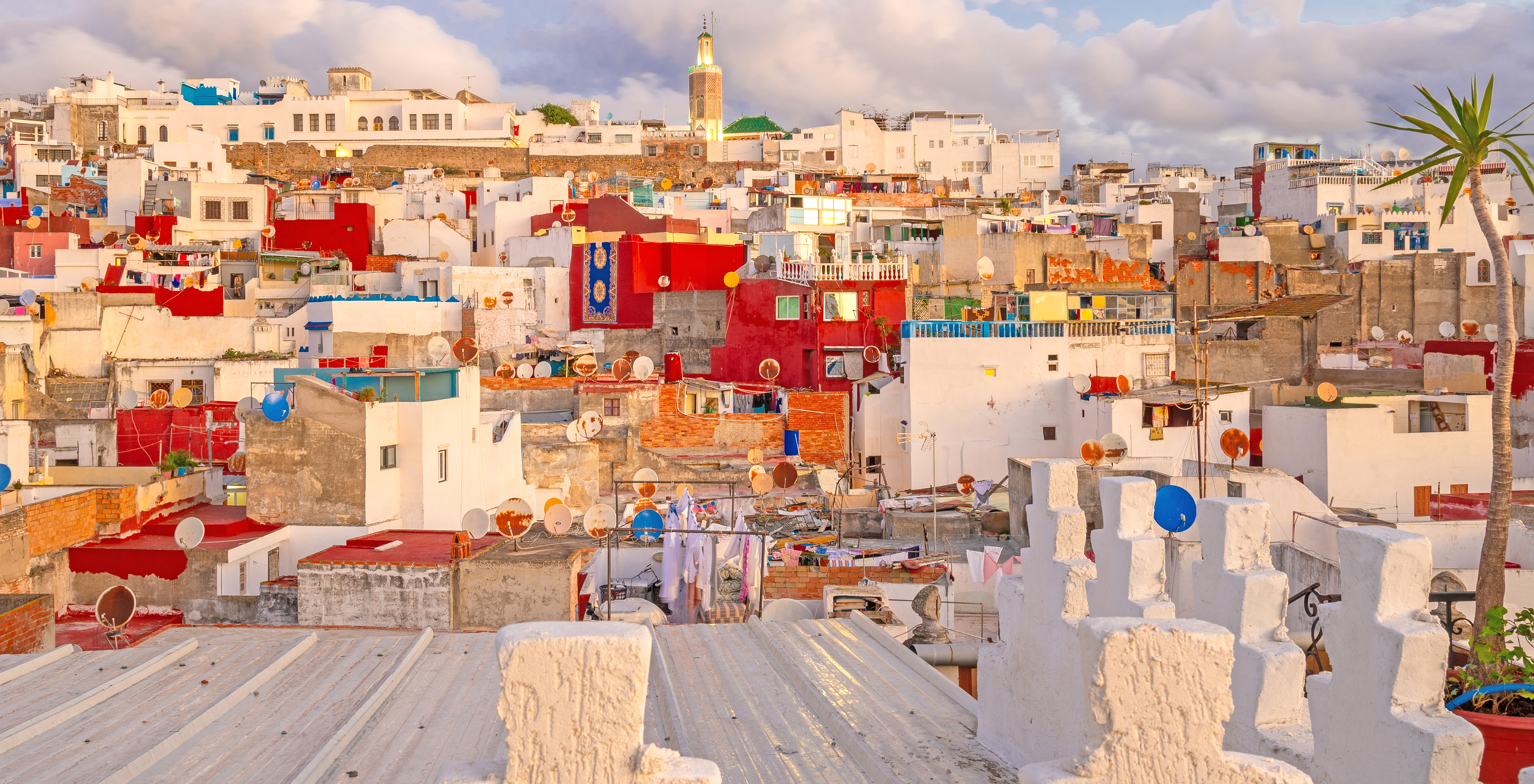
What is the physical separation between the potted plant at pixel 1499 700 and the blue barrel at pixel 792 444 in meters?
23.9

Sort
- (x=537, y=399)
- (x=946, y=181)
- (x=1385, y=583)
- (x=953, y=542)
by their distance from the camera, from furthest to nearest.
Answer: (x=946, y=181)
(x=537, y=399)
(x=953, y=542)
(x=1385, y=583)

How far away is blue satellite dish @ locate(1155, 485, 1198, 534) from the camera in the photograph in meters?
8.86

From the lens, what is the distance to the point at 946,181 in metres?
63.9

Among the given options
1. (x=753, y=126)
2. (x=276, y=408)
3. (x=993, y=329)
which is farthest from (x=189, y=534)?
(x=753, y=126)

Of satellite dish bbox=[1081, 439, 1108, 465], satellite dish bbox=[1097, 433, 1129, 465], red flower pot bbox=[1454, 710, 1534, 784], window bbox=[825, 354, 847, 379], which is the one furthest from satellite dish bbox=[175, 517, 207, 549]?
window bbox=[825, 354, 847, 379]

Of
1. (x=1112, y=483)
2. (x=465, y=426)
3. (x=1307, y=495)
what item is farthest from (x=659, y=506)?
(x=1112, y=483)

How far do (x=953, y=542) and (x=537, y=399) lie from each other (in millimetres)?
15371

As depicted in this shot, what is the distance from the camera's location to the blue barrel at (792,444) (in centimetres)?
2998

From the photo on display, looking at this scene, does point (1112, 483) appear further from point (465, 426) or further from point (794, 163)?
point (794, 163)

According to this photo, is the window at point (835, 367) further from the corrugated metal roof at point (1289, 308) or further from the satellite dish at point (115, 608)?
the satellite dish at point (115, 608)

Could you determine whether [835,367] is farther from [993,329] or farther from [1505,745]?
[1505,745]

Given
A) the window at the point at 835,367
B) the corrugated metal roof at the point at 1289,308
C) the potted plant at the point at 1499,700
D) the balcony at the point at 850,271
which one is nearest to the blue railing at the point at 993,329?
the window at the point at 835,367

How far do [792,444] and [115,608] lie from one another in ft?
66.0

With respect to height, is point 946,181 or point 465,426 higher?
point 946,181
